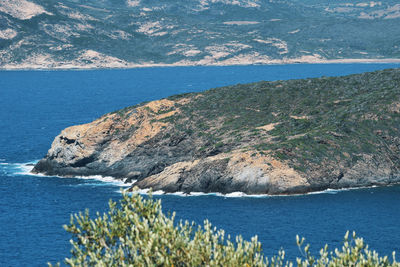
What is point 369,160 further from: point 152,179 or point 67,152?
Answer: point 67,152

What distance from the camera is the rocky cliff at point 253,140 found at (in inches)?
4412

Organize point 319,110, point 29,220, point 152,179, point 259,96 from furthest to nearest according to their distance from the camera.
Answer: point 259,96 < point 319,110 < point 152,179 < point 29,220

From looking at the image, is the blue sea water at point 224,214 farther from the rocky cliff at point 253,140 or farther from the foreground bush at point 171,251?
the foreground bush at point 171,251

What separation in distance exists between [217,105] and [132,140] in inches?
880

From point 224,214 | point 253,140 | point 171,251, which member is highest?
point 253,140

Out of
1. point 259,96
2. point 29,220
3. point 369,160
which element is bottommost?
point 29,220

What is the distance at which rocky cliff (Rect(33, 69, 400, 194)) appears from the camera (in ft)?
368

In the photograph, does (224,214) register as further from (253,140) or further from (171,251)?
(171,251)

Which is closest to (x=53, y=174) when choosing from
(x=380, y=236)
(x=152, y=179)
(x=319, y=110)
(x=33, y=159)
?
(x=33, y=159)

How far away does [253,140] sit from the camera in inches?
4970

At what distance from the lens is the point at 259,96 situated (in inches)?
5787

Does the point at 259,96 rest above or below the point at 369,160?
above

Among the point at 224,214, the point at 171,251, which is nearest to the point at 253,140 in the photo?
the point at 224,214

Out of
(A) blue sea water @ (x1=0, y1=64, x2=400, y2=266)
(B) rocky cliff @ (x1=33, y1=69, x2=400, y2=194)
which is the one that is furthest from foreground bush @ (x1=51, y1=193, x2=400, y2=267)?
(B) rocky cliff @ (x1=33, y1=69, x2=400, y2=194)
